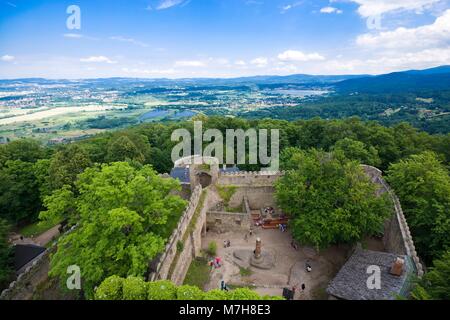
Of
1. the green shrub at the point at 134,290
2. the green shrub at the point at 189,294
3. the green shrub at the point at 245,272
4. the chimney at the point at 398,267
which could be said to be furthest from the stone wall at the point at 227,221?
the green shrub at the point at 189,294

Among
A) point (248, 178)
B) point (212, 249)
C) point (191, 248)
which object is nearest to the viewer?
point (191, 248)

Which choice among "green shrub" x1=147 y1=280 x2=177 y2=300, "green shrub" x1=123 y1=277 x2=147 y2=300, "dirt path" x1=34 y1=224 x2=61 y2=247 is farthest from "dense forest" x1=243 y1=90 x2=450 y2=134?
"green shrub" x1=123 y1=277 x2=147 y2=300

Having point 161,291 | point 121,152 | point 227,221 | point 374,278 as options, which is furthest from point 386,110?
point 161,291

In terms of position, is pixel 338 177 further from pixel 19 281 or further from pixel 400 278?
pixel 19 281

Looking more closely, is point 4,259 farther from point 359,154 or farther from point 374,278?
point 359,154
